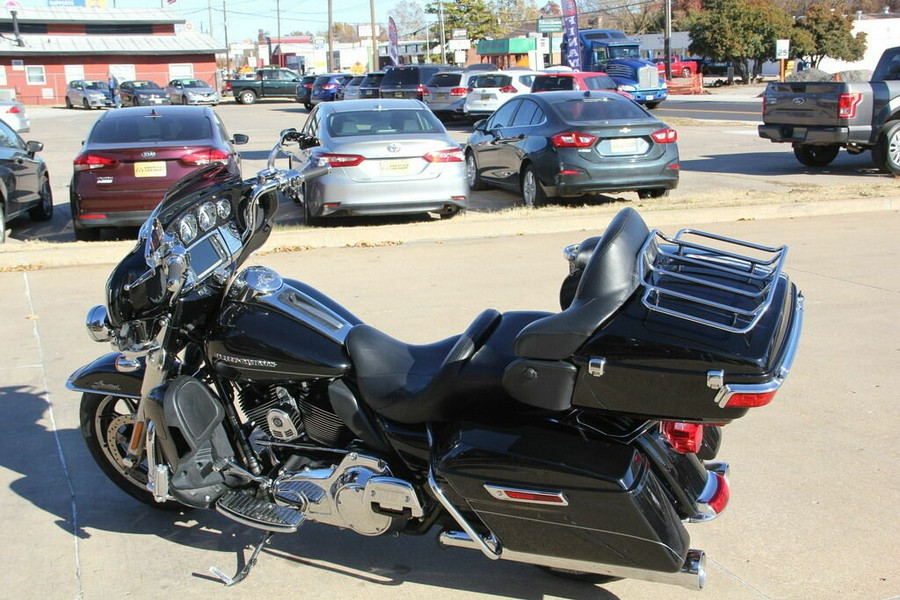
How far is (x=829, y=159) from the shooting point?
1627 centimetres

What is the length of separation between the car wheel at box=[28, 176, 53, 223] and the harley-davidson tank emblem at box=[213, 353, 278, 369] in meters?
10.0

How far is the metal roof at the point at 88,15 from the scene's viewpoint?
65188 millimetres

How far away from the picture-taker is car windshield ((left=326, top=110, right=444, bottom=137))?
11266mm

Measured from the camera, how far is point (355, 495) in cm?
339

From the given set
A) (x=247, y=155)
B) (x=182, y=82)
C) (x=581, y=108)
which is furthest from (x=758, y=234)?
(x=182, y=82)

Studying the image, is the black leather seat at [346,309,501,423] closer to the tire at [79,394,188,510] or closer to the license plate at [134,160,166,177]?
the tire at [79,394,188,510]

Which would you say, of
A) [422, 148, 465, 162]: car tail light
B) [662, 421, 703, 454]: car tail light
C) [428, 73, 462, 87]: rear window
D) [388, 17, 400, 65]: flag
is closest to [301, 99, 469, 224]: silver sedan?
[422, 148, 465, 162]: car tail light

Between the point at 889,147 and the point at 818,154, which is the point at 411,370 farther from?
the point at 818,154

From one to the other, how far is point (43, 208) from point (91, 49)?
5507 centimetres

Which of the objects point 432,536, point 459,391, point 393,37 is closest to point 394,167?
Result: point 432,536

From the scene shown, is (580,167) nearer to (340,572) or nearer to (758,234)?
(758,234)

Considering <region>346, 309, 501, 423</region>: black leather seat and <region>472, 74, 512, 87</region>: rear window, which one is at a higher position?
<region>472, 74, 512, 87</region>: rear window

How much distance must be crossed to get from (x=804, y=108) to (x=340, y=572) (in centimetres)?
1306

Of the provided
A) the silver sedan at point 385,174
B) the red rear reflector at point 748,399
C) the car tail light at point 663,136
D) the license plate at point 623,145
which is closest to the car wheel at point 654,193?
the car tail light at point 663,136
